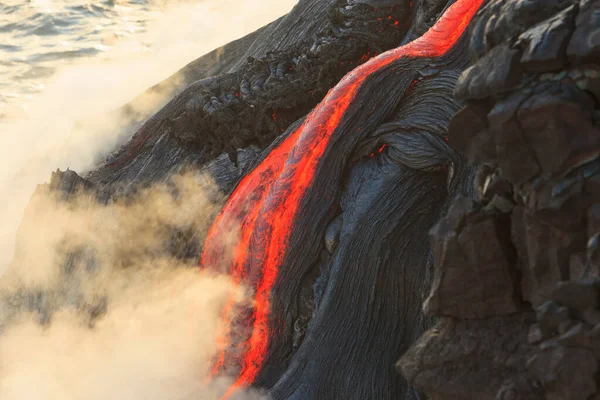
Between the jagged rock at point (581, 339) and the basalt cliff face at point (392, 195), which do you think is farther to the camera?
the basalt cliff face at point (392, 195)

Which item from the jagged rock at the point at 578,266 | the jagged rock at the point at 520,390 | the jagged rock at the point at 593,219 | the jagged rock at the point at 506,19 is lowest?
the jagged rock at the point at 520,390

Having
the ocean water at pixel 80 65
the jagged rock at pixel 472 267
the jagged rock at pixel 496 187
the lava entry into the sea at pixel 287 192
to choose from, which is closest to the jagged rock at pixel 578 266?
the jagged rock at pixel 472 267

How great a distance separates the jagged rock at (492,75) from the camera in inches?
179

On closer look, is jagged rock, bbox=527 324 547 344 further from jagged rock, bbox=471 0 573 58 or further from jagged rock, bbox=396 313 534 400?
jagged rock, bbox=471 0 573 58

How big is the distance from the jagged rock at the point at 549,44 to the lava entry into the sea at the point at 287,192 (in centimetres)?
231

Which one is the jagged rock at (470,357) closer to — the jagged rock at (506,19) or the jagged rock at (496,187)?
the jagged rock at (496,187)

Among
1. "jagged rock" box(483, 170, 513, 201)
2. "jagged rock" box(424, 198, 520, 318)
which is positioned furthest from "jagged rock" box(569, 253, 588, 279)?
"jagged rock" box(483, 170, 513, 201)

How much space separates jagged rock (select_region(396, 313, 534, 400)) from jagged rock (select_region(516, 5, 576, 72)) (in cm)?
128

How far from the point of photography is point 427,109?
22.0ft

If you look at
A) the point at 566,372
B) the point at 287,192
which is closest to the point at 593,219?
the point at 566,372

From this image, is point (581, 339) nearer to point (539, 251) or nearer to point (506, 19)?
point (539, 251)

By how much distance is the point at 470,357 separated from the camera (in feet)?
15.8

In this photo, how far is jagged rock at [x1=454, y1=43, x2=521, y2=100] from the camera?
4559 mm

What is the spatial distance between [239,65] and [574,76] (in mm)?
5189
